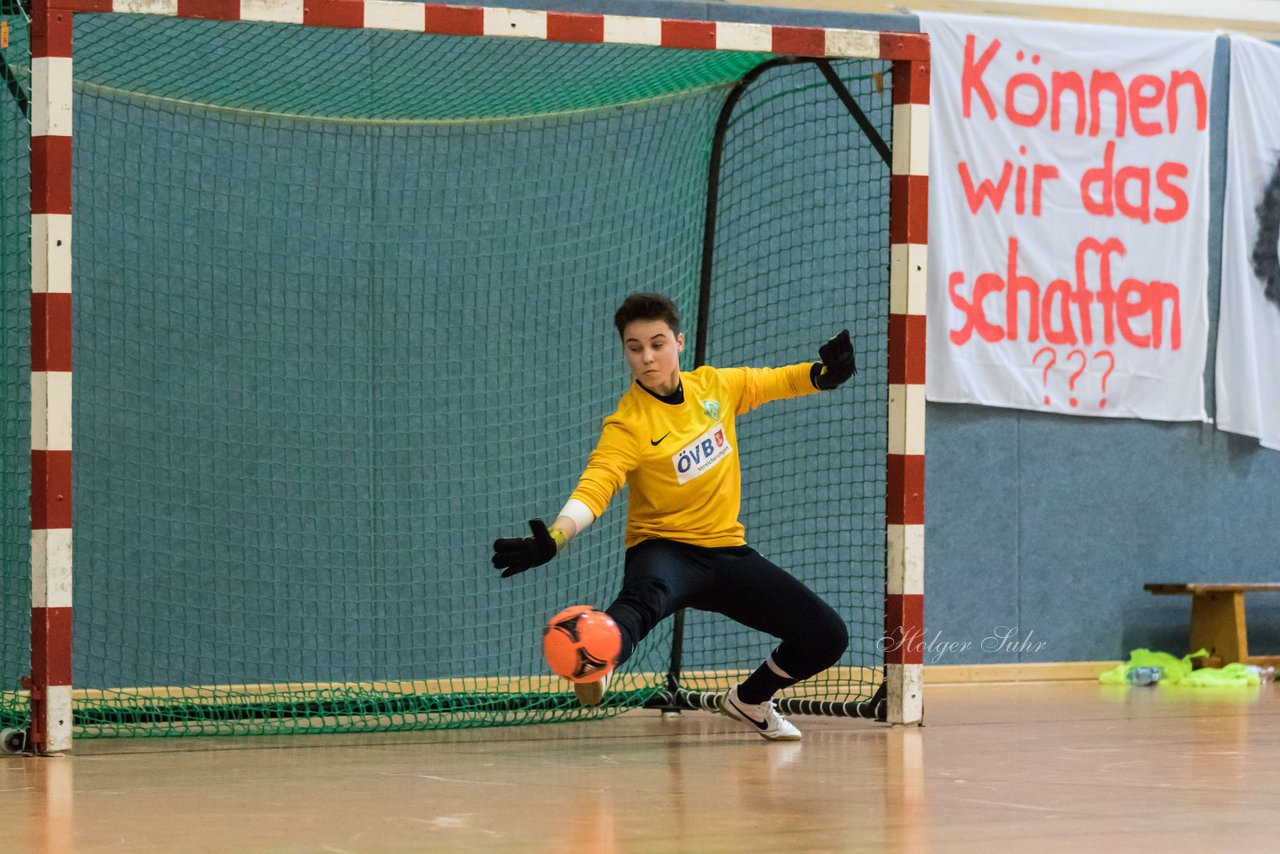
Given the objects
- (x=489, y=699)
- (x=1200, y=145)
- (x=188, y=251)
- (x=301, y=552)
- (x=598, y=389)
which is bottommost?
(x=489, y=699)

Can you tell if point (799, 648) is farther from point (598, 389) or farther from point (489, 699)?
point (598, 389)

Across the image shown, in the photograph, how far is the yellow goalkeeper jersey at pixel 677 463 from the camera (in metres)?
5.62

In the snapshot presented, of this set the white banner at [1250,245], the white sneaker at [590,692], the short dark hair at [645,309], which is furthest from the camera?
the white banner at [1250,245]

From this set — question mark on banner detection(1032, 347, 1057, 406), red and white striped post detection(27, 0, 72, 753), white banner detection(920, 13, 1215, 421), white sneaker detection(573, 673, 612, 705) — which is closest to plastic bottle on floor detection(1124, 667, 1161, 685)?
white banner detection(920, 13, 1215, 421)

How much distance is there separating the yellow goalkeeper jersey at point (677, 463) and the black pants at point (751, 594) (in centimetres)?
6

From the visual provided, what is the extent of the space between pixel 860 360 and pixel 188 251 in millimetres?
2938

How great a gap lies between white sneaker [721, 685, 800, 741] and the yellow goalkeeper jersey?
21.9 inches

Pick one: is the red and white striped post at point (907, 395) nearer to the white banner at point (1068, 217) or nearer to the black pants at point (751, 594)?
the black pants at point (751, 594)

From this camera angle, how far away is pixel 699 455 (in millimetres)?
5691

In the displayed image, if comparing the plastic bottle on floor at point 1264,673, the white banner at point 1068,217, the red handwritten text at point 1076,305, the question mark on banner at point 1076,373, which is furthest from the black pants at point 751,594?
the plastic bottle on floor at point 1264,673

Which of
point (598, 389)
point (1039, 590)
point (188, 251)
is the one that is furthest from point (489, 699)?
point (1039, 590)

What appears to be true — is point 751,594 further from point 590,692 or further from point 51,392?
point 51,392

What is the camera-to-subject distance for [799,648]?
18.7 feet

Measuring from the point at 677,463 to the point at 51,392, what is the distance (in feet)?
6.15
